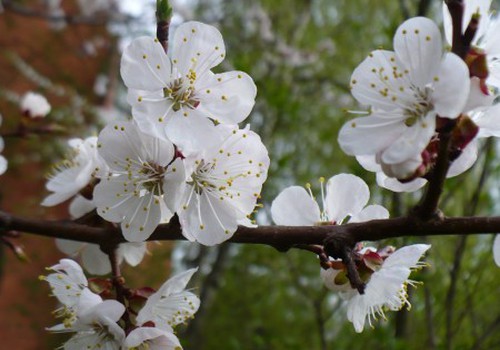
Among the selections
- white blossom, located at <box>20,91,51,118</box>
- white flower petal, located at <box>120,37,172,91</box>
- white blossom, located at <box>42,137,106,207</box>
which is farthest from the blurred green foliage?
white flower petal, located at <box>120,37,172,91</box>

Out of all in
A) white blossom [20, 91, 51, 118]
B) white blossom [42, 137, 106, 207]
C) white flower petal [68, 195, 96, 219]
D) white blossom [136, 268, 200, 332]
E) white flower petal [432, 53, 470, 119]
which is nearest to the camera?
white flower petal [432, 53, 470, 119]

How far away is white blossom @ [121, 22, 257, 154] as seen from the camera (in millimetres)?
999

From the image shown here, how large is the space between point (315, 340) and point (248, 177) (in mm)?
2800

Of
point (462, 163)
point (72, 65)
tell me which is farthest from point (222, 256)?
point (72, 65)

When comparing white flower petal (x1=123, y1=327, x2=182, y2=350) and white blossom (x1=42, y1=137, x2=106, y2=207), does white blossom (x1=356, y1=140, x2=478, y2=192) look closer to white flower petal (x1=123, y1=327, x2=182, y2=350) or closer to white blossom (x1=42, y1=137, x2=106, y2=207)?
white flower petal (x1=123, y1=327, x2=182, y2=350)

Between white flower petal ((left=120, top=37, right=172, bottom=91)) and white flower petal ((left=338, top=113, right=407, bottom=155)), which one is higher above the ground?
white flower petal ((left=120, top=37, right=172, bottom=91))

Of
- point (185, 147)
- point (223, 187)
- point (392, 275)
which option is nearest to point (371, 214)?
point (392, 275)

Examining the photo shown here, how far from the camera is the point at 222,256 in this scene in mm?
3156

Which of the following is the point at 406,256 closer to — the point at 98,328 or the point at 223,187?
the point at 223,187

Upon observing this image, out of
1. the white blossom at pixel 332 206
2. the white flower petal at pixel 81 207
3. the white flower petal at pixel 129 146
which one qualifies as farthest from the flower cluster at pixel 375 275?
the white flower petal at pixel 81 207

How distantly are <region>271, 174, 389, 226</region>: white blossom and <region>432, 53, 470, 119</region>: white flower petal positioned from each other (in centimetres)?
36

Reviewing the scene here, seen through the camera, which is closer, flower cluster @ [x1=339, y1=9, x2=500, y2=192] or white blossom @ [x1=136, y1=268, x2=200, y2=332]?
flower cluster @ [x1=339, y1=9, x2=500, y2=192]

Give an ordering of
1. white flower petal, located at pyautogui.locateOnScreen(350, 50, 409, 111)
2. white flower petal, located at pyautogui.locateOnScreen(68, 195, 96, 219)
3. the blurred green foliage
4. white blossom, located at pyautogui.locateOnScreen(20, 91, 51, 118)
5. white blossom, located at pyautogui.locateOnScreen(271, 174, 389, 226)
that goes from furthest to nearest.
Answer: the blurred green foliage, white blossom, located at pyautogui.locateOnScreen(20, 91, 51, 118), white flower petal, located at pyautogui.locateOnScreen(68, 195, 96, 219), white blossom, located at pyautogui.locateOnScreen(271, 174, 389, 226), white flower petal, located at pyautogui.locateOnScreen(350, 50, 409, 111)

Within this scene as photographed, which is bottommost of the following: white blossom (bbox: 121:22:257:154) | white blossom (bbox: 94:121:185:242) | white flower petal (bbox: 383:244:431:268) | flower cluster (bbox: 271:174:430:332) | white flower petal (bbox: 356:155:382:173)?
flower cluster (bbox: 271:174:430:332)
